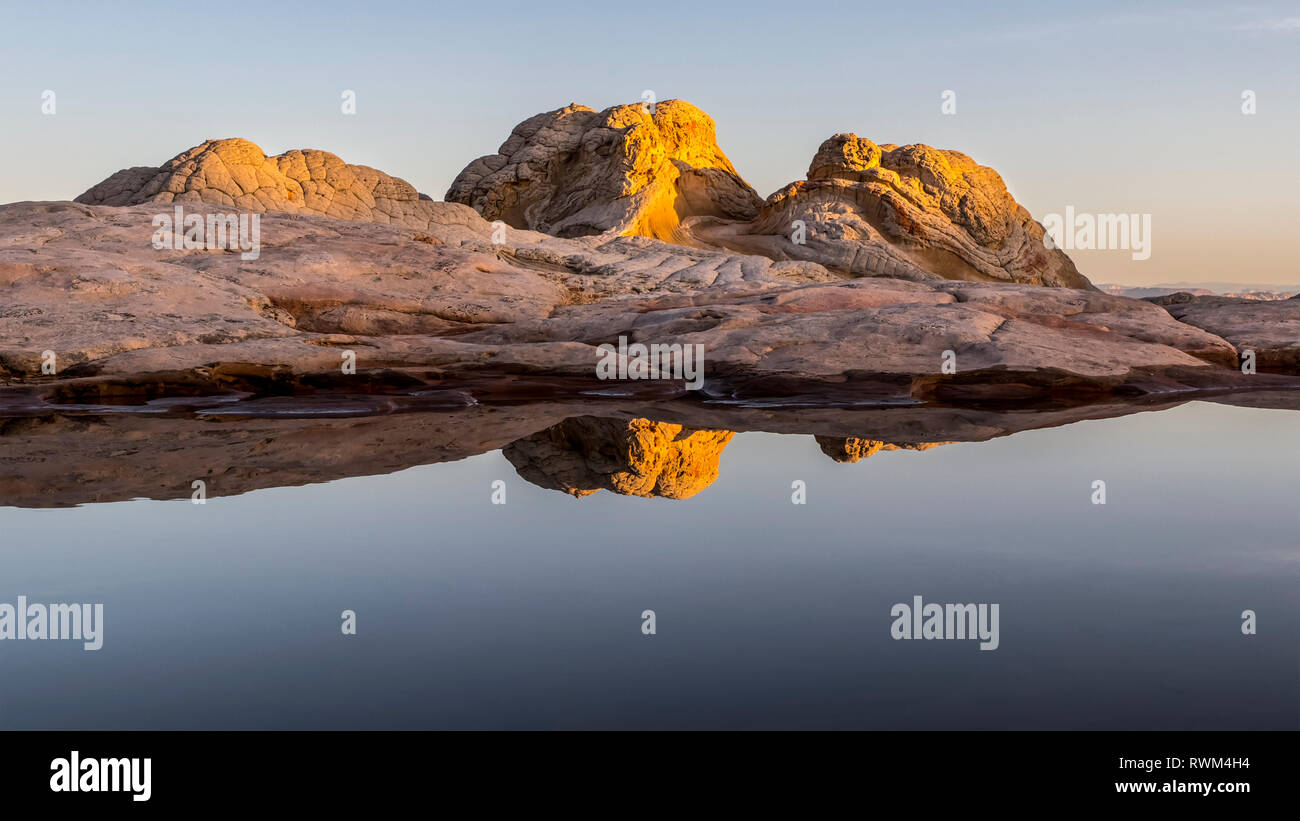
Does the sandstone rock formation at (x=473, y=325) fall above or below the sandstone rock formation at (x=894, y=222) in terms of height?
below

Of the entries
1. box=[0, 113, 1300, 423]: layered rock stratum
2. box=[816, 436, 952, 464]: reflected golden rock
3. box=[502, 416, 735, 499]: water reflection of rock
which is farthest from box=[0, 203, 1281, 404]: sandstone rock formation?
box=[502, 416, 735, 499]: water reflection of rock

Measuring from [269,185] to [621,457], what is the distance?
2288cm

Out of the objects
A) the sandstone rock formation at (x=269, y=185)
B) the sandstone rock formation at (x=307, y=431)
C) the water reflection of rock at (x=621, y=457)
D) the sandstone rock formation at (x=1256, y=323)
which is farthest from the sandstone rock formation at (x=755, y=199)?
the water reflection of rock at (x=621, y=457)

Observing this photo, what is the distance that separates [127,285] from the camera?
59.8ft

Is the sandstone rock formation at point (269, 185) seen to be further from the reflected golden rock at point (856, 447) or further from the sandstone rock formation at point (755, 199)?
the reflected golden rock at point (856, 447)

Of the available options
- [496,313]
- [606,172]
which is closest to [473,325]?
[496,313]

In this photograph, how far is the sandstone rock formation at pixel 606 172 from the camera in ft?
119

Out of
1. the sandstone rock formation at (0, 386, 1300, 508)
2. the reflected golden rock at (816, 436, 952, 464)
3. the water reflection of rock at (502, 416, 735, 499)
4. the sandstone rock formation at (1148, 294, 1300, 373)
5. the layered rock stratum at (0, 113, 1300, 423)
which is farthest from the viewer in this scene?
the sandstone rock formation at (1148, 294, 1300, 373)

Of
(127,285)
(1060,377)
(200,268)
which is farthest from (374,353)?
(1060,377)

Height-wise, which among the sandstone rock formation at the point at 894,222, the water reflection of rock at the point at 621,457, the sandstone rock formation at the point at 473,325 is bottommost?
the water reflection of rock at the point at 621,457

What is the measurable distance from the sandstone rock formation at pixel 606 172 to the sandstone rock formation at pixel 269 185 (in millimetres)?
6108

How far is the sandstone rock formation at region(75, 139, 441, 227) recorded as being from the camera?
2939cm

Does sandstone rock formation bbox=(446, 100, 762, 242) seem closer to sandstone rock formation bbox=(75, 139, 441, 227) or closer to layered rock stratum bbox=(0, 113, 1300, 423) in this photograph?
layered rock stratum bbox=(0, 113, 1300, 423)

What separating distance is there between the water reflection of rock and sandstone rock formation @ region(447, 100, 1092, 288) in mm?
22244
